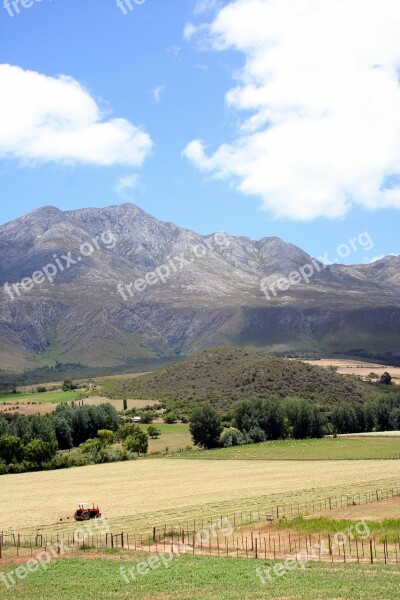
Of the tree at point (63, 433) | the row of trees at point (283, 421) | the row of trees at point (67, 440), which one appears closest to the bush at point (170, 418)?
the row of trees at point (67, 440)

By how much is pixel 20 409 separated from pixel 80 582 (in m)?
155

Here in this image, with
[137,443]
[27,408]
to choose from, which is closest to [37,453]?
[137,443]

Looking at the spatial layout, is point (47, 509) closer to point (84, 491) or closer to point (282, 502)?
point (84, 491)

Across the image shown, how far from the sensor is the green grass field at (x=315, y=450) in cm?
10738

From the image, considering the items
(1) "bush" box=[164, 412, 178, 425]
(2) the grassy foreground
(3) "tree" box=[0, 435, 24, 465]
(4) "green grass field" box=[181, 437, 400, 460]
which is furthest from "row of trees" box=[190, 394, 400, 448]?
(2) the grassy foreground

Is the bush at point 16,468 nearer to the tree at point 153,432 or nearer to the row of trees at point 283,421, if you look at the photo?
the row of trees at point 283,421

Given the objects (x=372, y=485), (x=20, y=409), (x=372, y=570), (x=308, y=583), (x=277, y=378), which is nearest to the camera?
(x=308, y=583)

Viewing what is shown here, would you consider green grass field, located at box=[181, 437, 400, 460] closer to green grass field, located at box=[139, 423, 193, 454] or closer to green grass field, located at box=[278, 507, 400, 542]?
green grass field, located at box=[139, 423, 193, 454]

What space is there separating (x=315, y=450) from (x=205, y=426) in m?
25.8

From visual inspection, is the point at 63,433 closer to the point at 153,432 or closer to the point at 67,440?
the point at 67,440

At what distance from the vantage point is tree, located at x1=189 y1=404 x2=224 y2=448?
132750 millimetres

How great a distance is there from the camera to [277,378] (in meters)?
199

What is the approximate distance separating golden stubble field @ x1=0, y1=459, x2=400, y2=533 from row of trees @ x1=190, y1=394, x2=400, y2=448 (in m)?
24.9

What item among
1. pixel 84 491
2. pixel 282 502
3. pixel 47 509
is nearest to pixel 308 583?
pixel 282 502
